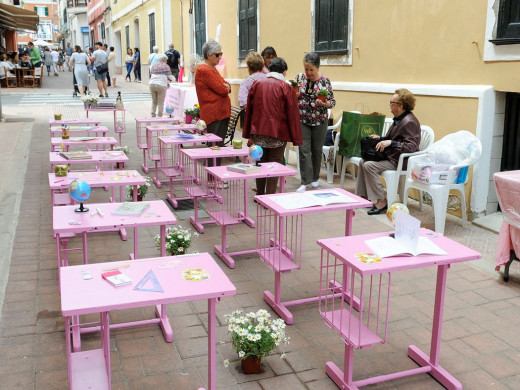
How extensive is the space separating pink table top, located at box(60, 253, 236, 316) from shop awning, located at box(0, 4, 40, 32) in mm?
24215

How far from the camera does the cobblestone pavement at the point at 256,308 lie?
3303 millimetres

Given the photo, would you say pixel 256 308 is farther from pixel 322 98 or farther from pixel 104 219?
pixel 322 98

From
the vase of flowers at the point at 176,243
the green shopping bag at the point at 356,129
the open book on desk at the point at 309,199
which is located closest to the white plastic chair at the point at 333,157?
the green shopping bag at the point at 356,129

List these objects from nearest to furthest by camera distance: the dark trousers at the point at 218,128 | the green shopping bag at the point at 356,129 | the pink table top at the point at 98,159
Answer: the pink table top at the point at 98,159 < the green shopping bag at the point at 356,129 < the dark trousers at the point at 218,128

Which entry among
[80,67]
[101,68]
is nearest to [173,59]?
[101,68]

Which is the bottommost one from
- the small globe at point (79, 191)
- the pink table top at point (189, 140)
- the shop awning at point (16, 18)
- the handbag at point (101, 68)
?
the pink table top at point (189, 140)

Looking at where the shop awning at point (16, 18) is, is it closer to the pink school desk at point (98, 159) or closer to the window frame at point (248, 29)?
the window frame at point (248, 29)

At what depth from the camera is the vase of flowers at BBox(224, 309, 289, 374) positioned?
323 cm

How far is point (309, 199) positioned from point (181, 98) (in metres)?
9.85

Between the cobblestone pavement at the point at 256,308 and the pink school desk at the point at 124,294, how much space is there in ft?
1.18

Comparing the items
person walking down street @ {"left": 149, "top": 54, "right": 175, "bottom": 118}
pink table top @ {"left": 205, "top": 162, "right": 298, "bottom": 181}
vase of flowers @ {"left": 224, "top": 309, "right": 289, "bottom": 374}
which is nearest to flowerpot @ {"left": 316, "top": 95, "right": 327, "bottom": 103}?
pink table top @ {"left": 205, "top": 162, "right": 298, "bottom": 181}

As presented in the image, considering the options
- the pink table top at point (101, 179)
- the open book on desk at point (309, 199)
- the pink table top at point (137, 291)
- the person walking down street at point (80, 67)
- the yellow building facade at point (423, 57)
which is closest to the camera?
the pink table top at point (137, 291)

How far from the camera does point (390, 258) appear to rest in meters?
3.02

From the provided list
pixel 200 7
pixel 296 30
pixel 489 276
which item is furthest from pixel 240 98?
pixel 200 7
